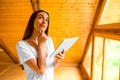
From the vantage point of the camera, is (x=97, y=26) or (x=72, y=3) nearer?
(x=72, y=3)

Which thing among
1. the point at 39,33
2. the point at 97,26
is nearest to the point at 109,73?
the point at 97,26

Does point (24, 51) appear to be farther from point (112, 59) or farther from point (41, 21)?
point (112, 59)

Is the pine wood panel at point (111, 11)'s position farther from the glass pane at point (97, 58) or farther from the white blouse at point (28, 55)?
the white blouse at point (28, 55)

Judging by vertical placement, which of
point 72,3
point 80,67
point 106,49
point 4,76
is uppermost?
point 72,3

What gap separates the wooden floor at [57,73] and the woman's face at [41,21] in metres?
3.25

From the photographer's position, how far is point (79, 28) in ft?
13.0

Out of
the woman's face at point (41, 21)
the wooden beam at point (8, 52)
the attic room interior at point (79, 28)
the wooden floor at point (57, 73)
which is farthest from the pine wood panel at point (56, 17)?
the woman's face at point (41, 21)

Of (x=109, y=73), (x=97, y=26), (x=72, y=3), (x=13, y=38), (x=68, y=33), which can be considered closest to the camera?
(x=109, y=73)

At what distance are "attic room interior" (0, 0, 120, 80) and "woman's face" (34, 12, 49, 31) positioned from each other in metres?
1.17

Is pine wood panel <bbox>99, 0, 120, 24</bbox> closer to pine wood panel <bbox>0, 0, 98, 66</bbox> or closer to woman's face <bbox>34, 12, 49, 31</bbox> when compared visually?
pine wood panel <bbox>0, 0, 98, 66</bbox>

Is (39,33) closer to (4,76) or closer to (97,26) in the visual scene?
(97,26)

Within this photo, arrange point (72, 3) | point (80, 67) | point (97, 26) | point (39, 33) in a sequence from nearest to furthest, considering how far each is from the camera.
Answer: point (39, 33) < point (72, 3) < point (97, 26) < point (80, 67)

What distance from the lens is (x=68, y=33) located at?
4141 mm

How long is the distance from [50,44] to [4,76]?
11.0ft
